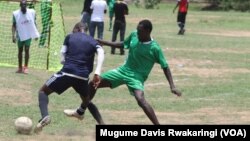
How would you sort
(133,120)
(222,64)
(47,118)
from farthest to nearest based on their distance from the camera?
1. (222,64)
2. (133,120)
3. (47,118)

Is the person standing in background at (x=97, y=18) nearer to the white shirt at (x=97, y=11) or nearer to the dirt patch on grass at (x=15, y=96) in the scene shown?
the white shirt at (x=97, y=11)

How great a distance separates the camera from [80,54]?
10680mm

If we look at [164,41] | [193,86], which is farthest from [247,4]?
[193,86]

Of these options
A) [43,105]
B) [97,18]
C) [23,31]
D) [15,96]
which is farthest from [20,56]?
[43,105]

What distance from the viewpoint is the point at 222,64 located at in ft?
72.1

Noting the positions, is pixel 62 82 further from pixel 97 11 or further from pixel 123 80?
pixel 97 11

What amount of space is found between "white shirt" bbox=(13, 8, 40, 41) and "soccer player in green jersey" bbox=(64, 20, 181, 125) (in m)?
6.70

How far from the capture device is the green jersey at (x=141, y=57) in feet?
35.9

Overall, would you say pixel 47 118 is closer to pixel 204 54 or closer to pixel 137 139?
pixel 137 139

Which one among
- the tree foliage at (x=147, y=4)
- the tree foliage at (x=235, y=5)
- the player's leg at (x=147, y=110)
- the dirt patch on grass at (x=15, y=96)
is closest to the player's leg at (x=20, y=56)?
the dirt patch on grass at (x=15, y=96)

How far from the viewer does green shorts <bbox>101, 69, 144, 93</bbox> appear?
1098cm

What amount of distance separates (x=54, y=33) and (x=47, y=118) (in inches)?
535

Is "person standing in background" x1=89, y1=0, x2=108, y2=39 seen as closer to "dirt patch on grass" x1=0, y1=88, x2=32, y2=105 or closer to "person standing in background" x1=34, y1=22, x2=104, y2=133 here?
"dirt patch on grass" x1=0, y1=88, x2=32, y2=105

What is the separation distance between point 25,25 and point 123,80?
7235mm
